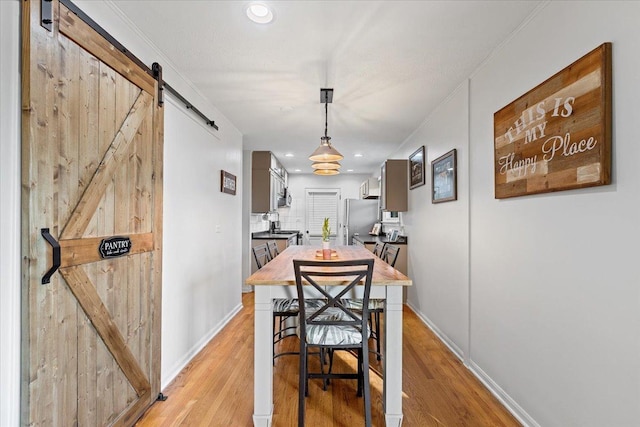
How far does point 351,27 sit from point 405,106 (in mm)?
1613

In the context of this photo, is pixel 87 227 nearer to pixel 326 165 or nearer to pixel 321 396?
pixel 321 396

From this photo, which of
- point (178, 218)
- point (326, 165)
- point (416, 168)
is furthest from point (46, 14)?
point (416, 168)

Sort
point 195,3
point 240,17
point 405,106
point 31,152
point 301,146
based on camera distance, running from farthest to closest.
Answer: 1. point 301,146
2. point 405,106
3. point 240,17
4. point 195,3
5. point 31,152

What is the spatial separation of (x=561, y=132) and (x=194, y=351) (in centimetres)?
315

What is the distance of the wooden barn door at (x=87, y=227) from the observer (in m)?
1.30

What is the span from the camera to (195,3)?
180cm

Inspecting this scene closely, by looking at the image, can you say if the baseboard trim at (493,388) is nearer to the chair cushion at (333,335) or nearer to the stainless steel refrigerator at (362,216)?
the chair cushion at (333,335)

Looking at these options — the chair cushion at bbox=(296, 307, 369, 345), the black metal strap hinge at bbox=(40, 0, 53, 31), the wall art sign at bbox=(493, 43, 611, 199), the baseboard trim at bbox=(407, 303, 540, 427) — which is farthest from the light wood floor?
the black metal strap hinge at bbox=(40, 0, 53, 31)

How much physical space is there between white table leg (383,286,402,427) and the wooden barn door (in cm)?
155

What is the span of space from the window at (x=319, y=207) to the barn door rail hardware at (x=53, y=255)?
682 centimetres

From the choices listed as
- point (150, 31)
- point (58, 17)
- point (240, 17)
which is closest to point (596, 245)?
point (240, 17)

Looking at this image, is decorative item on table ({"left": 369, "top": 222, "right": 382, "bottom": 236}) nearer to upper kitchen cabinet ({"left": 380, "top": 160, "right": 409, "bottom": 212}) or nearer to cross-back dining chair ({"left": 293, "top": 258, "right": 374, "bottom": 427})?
upper kitchen cabinet ({"left": 380, "top": 160, "right": 409, "bottom": 212})

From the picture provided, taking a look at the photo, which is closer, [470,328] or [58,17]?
[58,17]

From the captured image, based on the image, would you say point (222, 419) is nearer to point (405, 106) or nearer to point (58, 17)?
point (58, 17)
